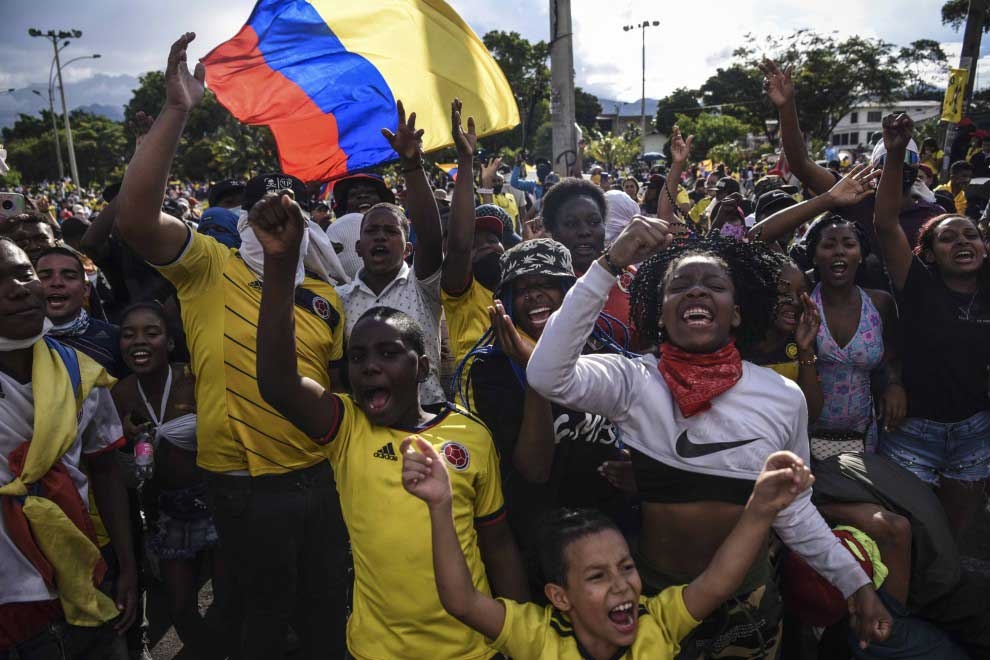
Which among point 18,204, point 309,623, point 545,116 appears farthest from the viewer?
point 545,116

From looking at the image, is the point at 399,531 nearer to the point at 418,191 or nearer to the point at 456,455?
the point at 456,455

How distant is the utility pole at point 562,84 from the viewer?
26.1 feet

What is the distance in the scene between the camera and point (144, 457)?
2.92 metres

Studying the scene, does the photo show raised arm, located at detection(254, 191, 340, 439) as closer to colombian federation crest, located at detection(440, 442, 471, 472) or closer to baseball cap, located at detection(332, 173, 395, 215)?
colombian federation crest, located at detection(440, 442, 471, 472)

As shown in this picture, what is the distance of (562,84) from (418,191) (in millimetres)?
5848

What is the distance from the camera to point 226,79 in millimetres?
4633

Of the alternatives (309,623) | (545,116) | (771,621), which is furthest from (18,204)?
(545,116)

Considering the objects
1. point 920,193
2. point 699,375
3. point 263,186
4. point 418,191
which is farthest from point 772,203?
point 263,186

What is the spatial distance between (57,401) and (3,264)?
482 mm

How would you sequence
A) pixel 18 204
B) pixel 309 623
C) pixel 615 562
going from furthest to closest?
pixel 18 204
pixel 309 623
pixel 615 562

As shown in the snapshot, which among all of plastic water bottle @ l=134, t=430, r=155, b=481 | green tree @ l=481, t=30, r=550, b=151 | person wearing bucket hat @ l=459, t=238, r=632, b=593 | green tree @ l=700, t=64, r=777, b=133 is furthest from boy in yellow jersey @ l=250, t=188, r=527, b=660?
green tree @ l=481, t=30, r=550, b=151

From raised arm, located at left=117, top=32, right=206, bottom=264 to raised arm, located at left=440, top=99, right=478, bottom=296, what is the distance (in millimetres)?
1075

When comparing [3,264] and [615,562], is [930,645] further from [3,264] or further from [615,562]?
[3,264]

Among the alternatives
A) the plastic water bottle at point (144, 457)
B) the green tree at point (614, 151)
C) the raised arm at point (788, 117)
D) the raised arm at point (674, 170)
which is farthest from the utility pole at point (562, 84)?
the green tree at point (614, 151)
